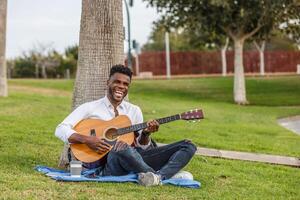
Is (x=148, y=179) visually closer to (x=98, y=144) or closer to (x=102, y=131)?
(x=98, y=144)

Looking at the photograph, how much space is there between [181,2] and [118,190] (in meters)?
20.9

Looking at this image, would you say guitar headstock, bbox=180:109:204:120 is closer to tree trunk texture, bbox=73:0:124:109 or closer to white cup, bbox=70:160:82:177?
white cup, bbox=70:160:82:177

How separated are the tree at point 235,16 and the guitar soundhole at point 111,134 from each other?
1825cm

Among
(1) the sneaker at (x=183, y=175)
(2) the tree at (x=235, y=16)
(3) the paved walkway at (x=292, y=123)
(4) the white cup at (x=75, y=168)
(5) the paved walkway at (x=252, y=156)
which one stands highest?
(2) the tree at (x=235, y=16)

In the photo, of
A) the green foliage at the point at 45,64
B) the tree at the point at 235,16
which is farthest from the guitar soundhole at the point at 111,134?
the green foliage at the point at 45,64

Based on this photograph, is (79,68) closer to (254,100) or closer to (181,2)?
(181,2)

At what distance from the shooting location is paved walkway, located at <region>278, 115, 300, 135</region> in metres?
17.2

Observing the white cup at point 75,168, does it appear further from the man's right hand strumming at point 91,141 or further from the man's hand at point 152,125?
the man's hand at point 152,125

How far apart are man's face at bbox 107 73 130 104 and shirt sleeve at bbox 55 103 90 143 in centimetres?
32

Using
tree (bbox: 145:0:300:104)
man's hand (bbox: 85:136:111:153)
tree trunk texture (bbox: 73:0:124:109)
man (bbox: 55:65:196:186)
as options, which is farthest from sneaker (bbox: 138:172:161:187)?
tree (bbox: 145:0:300:104)

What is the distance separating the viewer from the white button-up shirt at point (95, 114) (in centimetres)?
686

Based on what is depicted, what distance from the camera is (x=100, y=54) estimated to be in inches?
309

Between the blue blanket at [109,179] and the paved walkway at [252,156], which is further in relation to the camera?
the paved walkway at [252,156]

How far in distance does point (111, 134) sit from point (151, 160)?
580mm
